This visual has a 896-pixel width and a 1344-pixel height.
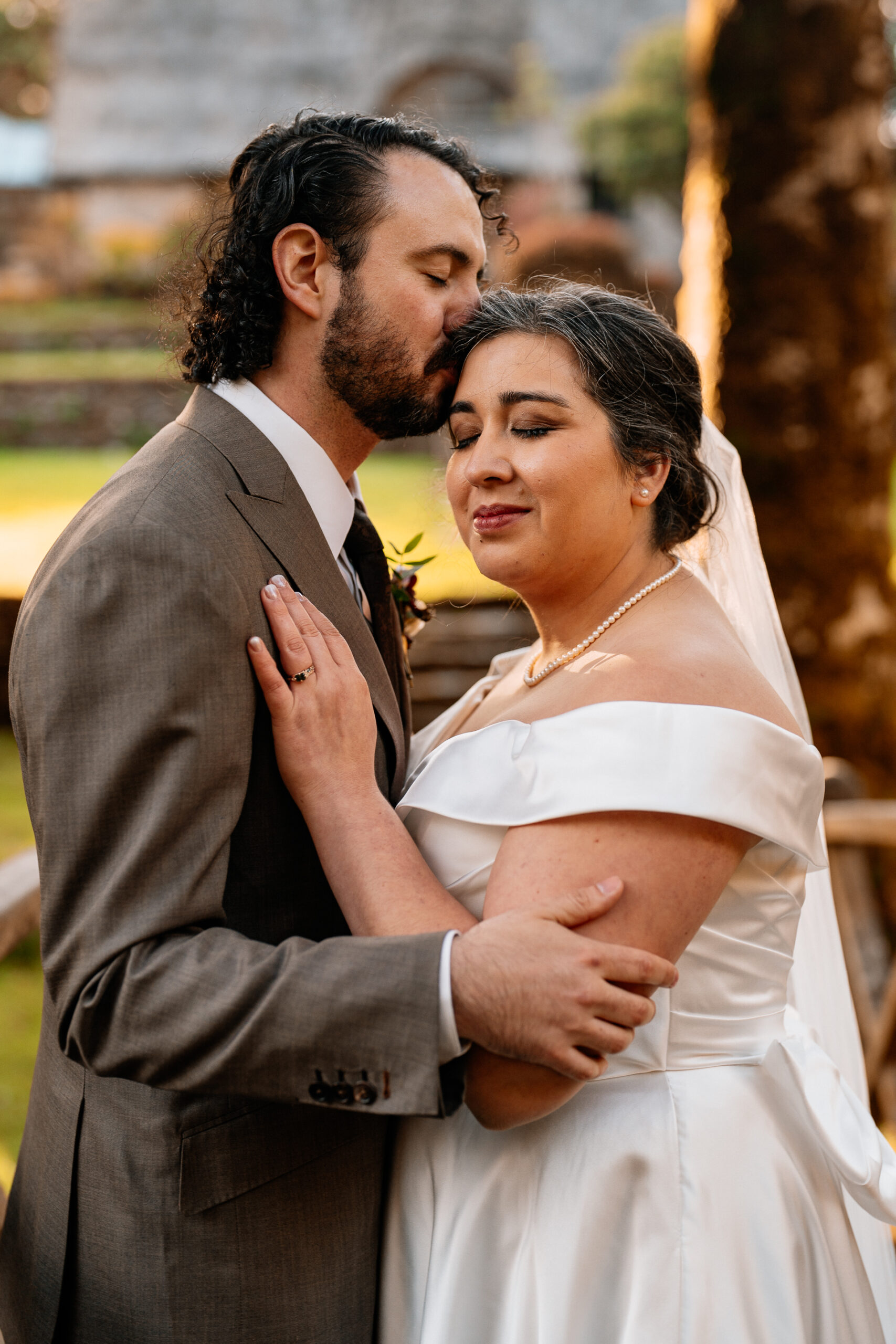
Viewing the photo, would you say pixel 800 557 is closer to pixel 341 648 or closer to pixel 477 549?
pixel 477 549

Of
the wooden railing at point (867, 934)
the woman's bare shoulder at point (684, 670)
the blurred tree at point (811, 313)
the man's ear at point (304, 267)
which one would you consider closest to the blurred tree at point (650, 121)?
the blurred tree at point (811, 313)

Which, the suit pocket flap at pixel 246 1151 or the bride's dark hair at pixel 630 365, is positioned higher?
the bride's dark hair at pixel 630 365

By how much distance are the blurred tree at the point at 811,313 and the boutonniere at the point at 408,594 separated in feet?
8.93

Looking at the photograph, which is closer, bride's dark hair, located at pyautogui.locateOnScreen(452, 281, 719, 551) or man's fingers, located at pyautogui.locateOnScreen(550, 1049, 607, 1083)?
man's fingers, located at pyautogui.locateOnScreen(550, 1049, 607, 1083)

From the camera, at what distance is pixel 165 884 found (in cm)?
159

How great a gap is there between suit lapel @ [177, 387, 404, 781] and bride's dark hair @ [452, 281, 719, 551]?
48 centimetres

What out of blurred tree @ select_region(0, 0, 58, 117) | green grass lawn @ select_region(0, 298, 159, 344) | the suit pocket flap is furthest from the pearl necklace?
blurred tree @ select_region(0, 0, 58, 117)

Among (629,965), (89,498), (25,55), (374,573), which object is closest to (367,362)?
(374,573)

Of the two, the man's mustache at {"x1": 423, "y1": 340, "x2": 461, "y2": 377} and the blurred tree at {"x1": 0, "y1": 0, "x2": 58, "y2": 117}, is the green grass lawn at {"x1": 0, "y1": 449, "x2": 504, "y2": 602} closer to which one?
the man's mustache at {"x1": 423, "y1": 340, "x2": 461, "y2": 377}

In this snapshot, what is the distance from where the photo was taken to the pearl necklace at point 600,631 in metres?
2.12

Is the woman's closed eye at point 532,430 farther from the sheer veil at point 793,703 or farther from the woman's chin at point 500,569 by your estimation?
the sheer veil at point 793,703

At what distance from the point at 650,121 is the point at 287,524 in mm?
21295

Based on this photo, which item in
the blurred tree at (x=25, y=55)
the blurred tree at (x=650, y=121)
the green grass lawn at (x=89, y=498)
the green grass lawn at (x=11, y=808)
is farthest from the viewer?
the blurred tree at (x=25, y=55)

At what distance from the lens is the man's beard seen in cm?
208
